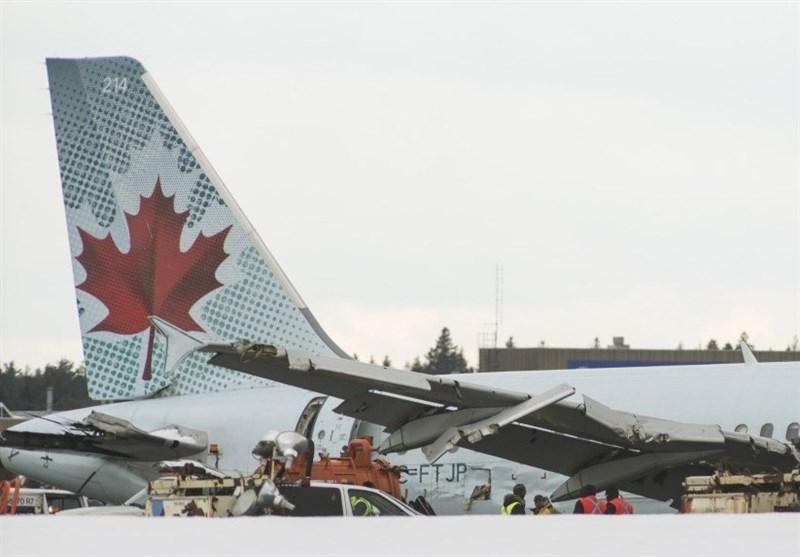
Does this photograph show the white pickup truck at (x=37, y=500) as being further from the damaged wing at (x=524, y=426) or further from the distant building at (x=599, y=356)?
the distant building at (x=599, y=356)

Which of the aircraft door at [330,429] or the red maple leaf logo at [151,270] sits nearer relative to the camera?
the aircraft door at [330,429]

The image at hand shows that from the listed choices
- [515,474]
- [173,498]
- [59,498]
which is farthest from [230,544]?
[59,498]

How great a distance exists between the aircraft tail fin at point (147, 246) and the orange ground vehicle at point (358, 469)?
4926mm

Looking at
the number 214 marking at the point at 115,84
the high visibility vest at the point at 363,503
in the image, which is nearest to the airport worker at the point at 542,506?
the high visibility vest at the point at 363,503

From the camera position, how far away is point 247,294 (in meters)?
26.7

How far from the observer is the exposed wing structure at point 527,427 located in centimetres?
1666

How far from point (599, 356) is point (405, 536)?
7290 centimetres

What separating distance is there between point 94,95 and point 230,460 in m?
9.35

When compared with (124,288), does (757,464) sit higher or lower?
lower

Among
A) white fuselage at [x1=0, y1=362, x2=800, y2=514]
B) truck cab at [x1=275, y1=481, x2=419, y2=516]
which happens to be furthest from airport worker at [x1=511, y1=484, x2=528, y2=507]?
truck cab at [x1=275, y1=481, x2=419, y2=516]

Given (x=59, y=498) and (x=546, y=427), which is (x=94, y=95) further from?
(x=546, y=427)

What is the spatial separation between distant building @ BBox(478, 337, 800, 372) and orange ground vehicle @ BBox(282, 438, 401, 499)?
53.8m

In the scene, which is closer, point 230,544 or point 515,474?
point 230,544

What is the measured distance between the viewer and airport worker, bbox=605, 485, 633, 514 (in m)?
17.6
